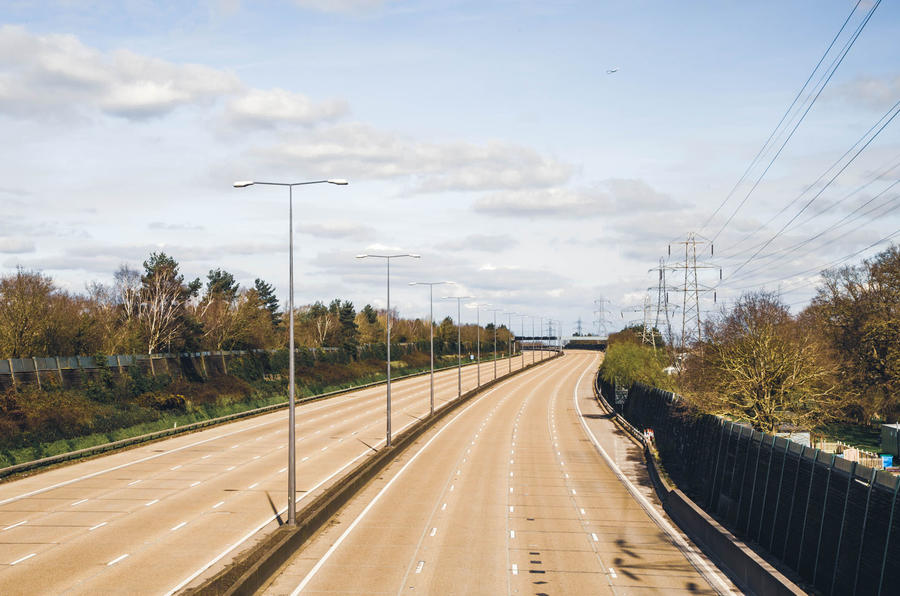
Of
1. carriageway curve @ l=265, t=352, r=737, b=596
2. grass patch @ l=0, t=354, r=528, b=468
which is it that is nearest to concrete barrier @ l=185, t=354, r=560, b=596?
carriageway curve @ l=265, t=352, r=737, b=596

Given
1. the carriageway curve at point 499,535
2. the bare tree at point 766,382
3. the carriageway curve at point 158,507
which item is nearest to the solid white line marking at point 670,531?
the carriageway curve at point 499,535

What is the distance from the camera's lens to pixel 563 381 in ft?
425

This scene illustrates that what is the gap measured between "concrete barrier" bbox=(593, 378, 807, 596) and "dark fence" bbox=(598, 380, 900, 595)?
2.95 ft

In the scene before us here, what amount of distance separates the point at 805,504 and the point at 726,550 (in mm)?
3368

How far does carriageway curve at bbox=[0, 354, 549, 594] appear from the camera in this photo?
20.3 m

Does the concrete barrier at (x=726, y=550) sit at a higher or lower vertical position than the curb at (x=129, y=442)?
higher

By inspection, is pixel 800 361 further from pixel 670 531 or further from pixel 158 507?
pixel 158 507

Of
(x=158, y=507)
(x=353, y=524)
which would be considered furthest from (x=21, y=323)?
(x=353, y=524)

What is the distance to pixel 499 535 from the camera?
26.5 metres

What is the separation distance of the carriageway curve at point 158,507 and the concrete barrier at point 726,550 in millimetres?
13202

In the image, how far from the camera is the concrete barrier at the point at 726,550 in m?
18.6

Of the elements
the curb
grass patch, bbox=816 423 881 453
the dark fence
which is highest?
the dark fence

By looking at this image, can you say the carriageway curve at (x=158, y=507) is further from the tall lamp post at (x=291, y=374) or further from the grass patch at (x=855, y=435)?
the grass patch at (x=855, y=435)

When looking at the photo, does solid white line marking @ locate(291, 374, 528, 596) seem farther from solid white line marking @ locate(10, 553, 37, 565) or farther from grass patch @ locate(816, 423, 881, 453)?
grass patch @ locate(816, 423, 881, 453)
